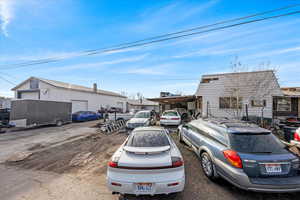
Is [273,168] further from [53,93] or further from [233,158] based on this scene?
[53,93]

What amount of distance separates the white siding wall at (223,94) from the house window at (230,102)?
10.5 inches

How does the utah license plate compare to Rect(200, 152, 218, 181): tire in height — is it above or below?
above

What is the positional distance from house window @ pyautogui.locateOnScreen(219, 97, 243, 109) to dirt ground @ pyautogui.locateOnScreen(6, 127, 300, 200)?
25.1 ft

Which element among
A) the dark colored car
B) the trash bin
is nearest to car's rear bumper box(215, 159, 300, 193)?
the trash bin

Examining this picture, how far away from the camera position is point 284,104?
12.2 metres

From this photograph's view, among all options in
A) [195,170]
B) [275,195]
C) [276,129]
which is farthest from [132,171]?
[276,129]

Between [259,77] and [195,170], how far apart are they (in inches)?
439

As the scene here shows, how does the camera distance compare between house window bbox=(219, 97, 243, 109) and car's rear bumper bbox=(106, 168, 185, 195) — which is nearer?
car's rear bumper bbox=(106, 168, 185, 195)

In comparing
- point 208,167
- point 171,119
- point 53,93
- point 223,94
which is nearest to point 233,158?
point 208,167

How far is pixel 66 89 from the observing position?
59.5 feet

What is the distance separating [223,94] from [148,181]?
11.6 meters

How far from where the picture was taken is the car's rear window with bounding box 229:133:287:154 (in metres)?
2.84

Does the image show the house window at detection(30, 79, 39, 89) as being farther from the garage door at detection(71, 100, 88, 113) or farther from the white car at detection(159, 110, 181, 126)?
the white car at detection(159, 110, 181, 126)

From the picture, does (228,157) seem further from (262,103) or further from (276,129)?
(262,103)
